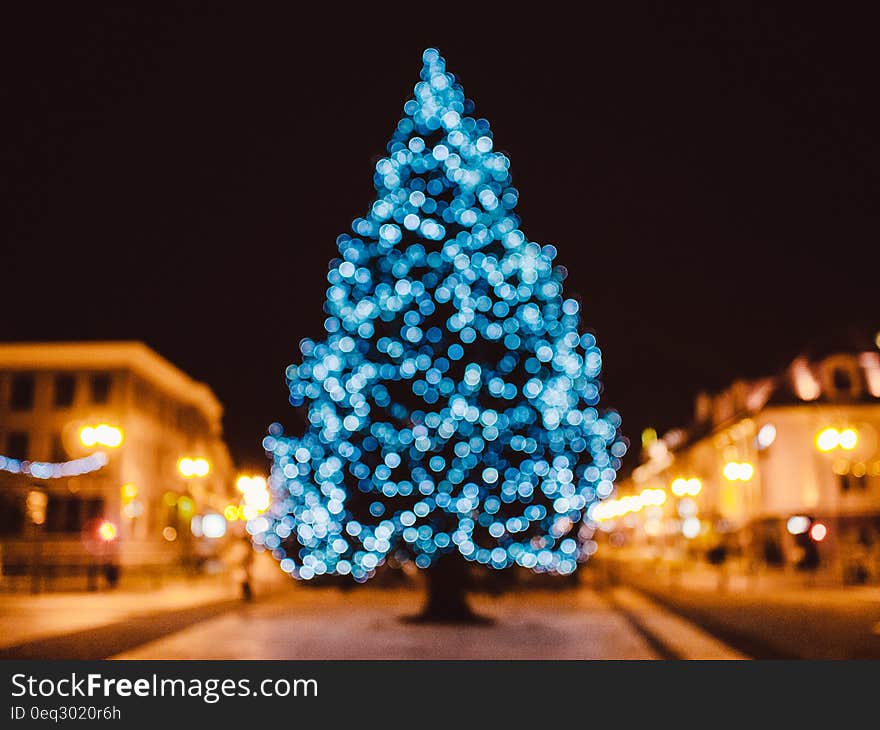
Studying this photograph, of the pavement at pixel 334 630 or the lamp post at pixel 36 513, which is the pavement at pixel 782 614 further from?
the lamp post at pixel 36 513

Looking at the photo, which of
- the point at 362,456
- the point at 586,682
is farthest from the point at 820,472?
the point at 586,682

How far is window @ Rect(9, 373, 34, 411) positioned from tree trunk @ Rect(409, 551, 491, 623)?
1207 inches

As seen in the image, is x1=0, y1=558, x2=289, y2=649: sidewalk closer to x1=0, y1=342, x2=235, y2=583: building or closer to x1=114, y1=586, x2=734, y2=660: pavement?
x1=114, y1=586, x2=734, y2=660: pavement

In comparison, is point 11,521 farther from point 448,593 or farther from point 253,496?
point 448,593

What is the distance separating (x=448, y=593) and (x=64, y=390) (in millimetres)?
30986

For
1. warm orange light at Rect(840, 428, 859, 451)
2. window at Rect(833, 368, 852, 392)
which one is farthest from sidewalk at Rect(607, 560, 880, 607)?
window at Rect(833, 368, 852, 392)

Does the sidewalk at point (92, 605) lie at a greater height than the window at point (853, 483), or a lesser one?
lesser

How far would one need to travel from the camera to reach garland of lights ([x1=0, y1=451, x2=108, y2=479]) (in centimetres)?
3203

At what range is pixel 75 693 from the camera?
10305 millimetres

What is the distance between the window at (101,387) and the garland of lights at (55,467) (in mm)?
11562

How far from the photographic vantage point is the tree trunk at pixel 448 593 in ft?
74.9

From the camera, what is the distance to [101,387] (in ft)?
162

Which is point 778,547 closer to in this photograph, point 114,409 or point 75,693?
point 114,409

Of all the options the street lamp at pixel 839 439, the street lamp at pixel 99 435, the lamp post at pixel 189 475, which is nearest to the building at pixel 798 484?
the street lamp at pixel 839 439
